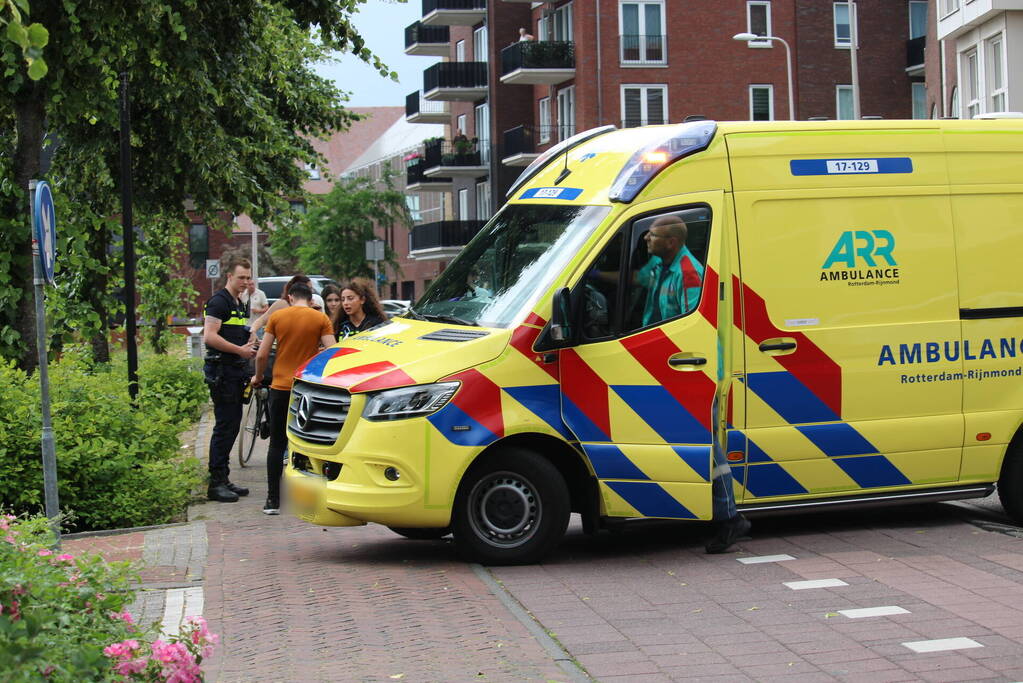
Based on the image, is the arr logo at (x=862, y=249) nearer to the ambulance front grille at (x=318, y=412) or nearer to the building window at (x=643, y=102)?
the ambulance front grille at (x=318, y=412)

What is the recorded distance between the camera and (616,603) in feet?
25.2

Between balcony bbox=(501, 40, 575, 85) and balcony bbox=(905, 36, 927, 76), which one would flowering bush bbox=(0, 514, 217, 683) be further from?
balcony bbox=(905, 36, 927, 76)

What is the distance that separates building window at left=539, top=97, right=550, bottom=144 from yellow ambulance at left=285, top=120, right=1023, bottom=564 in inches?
1735

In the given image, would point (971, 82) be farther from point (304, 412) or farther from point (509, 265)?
point (304, 412)

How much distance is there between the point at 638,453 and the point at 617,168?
71.0 inches

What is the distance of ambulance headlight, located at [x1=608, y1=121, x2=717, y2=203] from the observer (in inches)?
345

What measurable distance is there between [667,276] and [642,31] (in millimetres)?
41358

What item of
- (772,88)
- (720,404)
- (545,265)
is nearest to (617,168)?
(545,265)

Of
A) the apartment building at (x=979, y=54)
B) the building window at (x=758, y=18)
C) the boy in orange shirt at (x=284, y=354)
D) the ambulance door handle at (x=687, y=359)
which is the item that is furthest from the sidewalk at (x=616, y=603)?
the building window at (x=758, y=18)

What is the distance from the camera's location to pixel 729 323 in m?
8.87

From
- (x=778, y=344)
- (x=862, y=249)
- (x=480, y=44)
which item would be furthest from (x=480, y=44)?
(x=778, y=344)

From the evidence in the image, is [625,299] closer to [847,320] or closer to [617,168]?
[617,168]

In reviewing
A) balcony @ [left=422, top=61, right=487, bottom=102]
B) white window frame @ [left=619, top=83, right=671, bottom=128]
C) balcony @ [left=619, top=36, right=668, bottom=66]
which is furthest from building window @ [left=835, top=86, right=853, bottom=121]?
balcony @ [left=422, top=61, right=487, bottom=102]

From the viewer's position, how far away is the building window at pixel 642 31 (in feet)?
159
